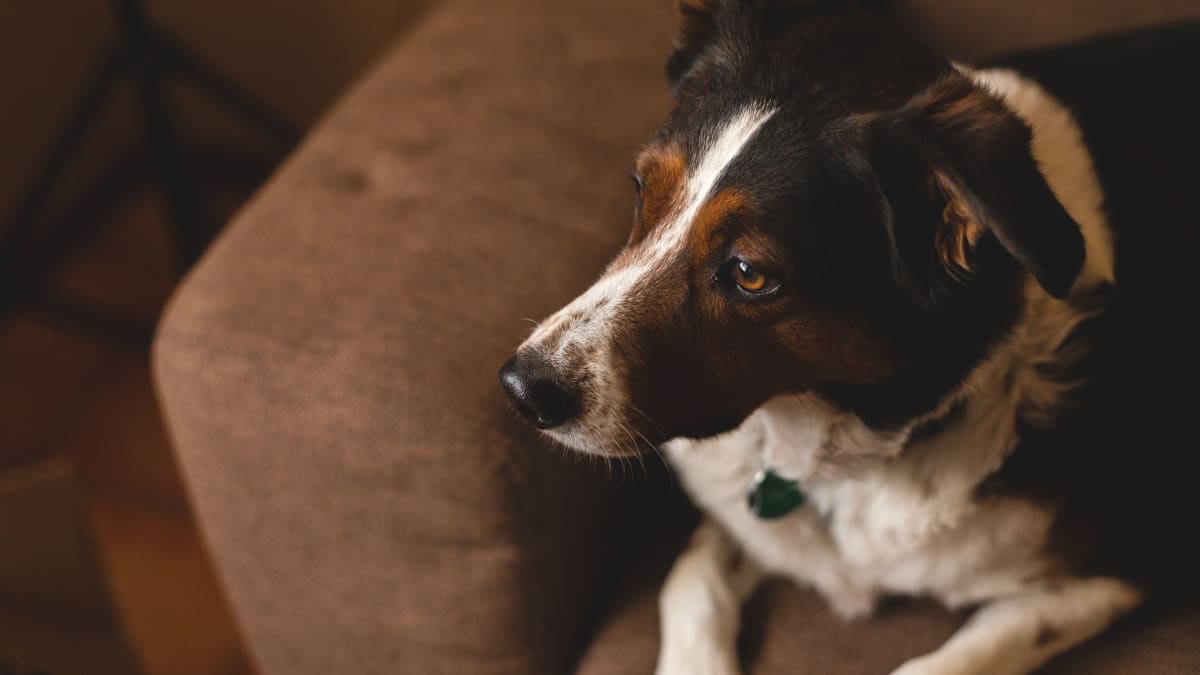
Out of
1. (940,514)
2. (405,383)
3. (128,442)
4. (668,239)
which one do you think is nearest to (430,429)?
(405,383)

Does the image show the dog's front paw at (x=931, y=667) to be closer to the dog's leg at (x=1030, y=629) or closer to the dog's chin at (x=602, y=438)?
the dog's leg at (x=1030, y=629)

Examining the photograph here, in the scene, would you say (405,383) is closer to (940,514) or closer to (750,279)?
(750,279)

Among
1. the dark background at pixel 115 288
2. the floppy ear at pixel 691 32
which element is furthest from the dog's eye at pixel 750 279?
the dark background at pixel 115 288

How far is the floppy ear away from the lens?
1.39 metres

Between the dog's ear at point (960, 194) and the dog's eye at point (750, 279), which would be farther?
the dog's eye at point (750, 279)

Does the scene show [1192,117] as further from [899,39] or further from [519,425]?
[519,425]

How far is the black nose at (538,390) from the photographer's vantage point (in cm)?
127

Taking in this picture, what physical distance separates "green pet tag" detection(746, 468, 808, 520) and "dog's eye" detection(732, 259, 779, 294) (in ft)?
1.26

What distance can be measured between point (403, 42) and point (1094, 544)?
1.46 metres

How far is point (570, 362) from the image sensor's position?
127 centimetres

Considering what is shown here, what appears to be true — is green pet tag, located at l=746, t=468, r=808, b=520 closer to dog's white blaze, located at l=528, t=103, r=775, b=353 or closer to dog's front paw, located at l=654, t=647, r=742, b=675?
dog's front paw, located at l=654, t=647, r=742, b=675

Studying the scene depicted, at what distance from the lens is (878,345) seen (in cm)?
126

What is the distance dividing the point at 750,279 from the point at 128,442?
7.00 feet

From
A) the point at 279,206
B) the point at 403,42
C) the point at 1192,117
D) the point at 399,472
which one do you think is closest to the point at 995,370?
the point at 1192,117
